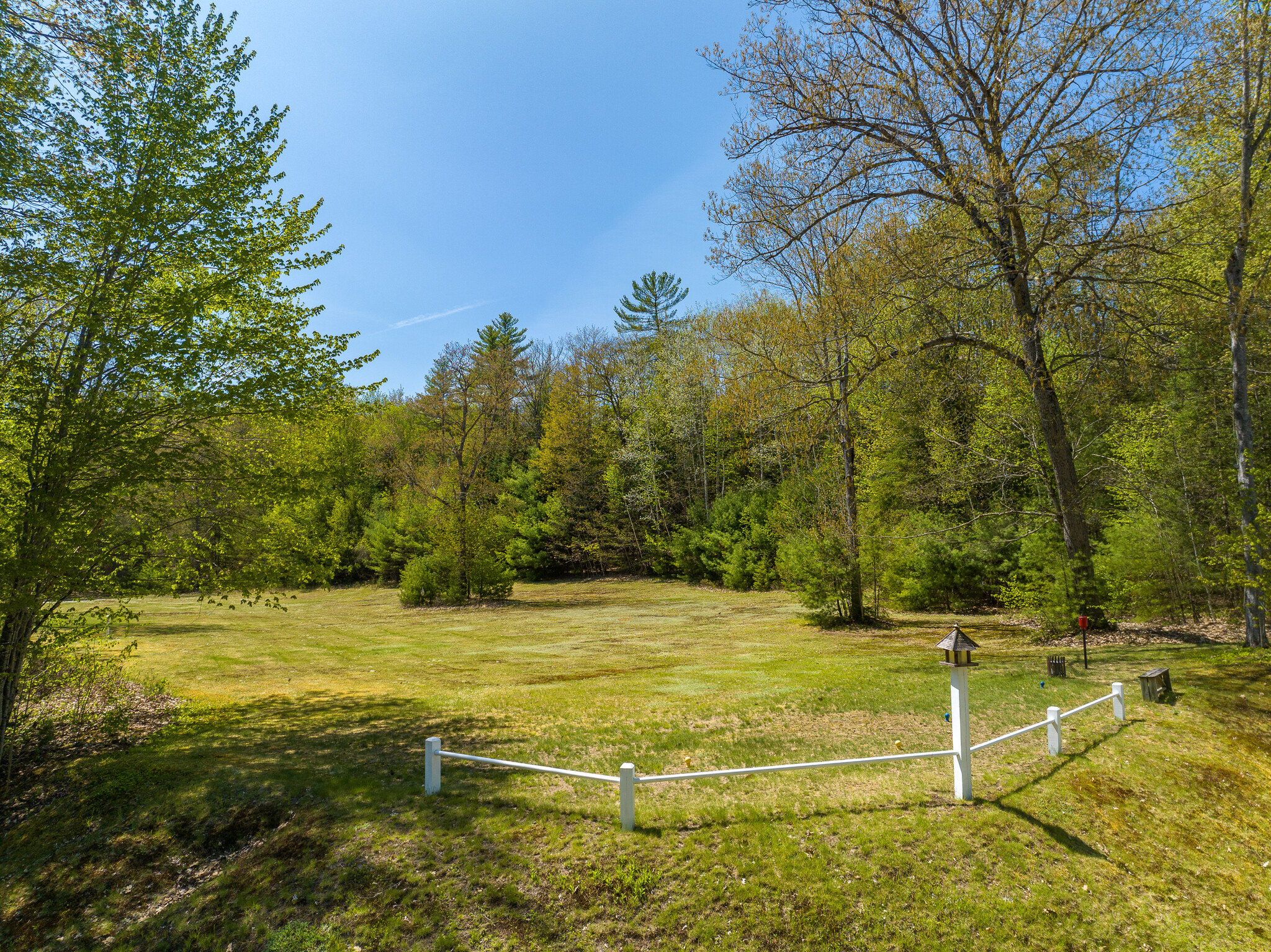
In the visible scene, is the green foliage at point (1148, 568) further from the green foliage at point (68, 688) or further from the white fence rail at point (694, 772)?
the green foliage at point (68, 688)

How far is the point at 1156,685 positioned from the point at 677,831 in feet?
24.9

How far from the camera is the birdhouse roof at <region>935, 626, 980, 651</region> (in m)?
5.91

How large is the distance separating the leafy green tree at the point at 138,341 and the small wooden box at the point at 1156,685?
1275 centimetres

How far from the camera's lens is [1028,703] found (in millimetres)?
9469

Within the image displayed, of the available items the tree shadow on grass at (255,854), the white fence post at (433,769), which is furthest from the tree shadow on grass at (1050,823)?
the white fence post at (433,769)

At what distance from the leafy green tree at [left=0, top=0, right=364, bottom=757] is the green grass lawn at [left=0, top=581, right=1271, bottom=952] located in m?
2.67

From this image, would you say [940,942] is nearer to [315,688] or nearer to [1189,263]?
[315,688]

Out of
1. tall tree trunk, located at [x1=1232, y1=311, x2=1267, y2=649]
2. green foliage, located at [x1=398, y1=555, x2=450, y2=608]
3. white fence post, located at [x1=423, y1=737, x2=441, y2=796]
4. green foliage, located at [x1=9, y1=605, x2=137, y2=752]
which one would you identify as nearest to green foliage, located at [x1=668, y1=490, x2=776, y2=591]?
green foliage, located at [x1=398, y1=555, x2=450, y2=608]

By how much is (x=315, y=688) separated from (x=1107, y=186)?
56.0 feet

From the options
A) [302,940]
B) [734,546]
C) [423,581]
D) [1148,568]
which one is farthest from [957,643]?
[734,546]

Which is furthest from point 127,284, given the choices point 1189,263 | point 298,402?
point 1189,263

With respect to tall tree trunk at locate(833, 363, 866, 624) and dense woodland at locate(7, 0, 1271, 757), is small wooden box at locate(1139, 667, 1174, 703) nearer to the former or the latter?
dense woodland at locate(7, 0, 1271, 757)

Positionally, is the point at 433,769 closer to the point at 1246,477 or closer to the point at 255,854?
the point at 255,854

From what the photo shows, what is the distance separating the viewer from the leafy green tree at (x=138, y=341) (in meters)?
7.37
